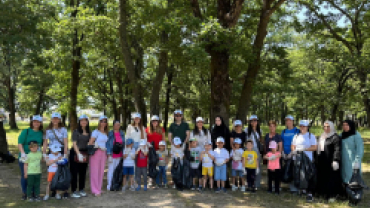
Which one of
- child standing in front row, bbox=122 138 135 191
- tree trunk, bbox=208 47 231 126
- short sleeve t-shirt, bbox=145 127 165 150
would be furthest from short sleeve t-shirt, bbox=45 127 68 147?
tree trunk, bbox=208 47 231 126

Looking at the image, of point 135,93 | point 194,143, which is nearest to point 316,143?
point 194,143

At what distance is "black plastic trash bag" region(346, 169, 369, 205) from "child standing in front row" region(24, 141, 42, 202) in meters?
6.25

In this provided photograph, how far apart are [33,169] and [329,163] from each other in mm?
6052

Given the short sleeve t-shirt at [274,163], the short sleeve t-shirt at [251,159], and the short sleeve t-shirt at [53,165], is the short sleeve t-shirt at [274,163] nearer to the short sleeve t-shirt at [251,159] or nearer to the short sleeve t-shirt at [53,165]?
the short sleeve t-shirt at [251,159]

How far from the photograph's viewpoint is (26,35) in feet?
31.7

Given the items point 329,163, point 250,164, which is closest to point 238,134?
point 250,164

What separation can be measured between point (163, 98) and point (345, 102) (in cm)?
1697

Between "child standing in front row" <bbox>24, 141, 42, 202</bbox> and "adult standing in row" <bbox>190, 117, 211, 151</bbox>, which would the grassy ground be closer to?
"child standing in front row" <bbox>24, 141, 42, 202</bbox>

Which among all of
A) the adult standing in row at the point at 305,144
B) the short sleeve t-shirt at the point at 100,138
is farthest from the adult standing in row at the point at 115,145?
the adult standing in row at the point at 305,144

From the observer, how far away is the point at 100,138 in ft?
20.7

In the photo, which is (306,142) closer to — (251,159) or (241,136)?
(251,159)

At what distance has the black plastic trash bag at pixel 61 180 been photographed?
19.0 feet

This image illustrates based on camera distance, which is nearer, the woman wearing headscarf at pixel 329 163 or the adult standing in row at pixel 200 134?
the woman wearing headscarf at pixel 329 163

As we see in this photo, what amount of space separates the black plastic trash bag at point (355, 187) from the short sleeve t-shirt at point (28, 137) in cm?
636
